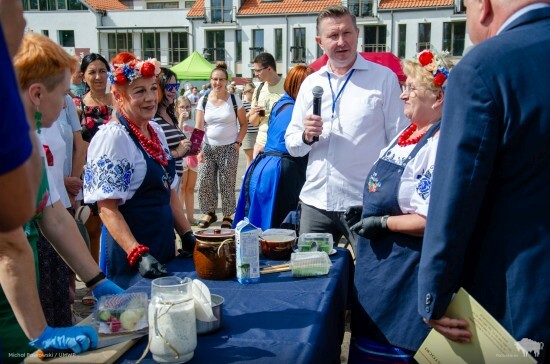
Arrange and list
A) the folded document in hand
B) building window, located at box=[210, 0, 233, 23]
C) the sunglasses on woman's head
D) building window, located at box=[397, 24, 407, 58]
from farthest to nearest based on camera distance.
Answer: building window, located at box=[210, 0, 233, 23], building window, located at box=[397, 24, 407, 58], the sunglasses on woman's head, the folded document in hand

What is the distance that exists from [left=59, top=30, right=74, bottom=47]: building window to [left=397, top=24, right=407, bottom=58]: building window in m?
27.9

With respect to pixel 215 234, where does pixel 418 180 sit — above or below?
above

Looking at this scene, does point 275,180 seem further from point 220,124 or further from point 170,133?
point 220,124

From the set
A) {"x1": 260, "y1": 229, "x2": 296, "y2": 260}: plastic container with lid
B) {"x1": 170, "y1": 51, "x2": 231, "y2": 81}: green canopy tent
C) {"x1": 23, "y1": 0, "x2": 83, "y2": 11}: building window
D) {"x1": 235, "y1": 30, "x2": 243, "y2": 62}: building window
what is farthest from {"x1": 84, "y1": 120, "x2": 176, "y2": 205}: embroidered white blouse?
{"x1": 23, "y1": 0, "x2": 83, "y2": 11}: building window

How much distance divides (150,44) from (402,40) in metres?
21.3

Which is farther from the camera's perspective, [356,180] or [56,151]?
[56,151]

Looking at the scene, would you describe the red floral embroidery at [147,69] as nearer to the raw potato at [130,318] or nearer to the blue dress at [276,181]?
the raw potato at [130,318]

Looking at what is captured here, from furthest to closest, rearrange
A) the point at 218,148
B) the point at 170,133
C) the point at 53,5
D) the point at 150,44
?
the point at 53,5 → the point at 150,44 → the point at 218,148 → the point at 170,133

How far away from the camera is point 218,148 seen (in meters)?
6.55

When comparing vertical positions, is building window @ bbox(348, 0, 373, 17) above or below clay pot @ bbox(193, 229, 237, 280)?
above

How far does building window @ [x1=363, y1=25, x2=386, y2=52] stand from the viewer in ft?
128

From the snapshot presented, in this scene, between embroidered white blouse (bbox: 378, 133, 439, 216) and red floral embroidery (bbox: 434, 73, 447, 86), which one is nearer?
embroidered white blouse (bbox: 378, 133, 439, 216)

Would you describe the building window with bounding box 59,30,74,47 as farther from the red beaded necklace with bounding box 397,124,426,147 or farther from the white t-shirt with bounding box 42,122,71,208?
the red beaded necklace with bounding box 397,124,426,147

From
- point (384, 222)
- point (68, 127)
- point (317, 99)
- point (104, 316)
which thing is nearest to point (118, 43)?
point (68, 127)
